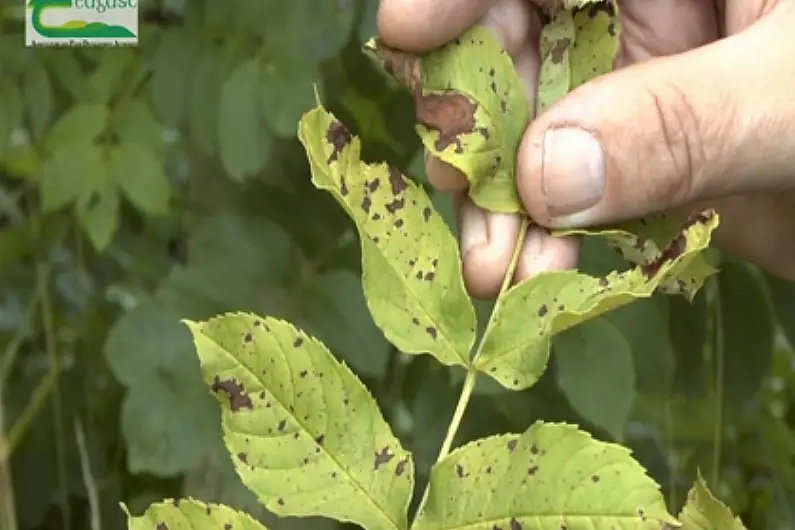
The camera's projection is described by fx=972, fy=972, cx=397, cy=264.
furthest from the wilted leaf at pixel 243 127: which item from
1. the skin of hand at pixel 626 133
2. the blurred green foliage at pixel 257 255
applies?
the skin of hand at pixel 626 133

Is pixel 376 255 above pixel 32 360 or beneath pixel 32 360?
above

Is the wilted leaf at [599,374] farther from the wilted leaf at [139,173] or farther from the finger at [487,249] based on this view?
the wilted leaf at [139,173]

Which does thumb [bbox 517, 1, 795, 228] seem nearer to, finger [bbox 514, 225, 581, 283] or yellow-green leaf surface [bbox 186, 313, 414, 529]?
finger [bbox 514, 225, 581, 283]

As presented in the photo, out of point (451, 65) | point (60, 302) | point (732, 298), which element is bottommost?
point (732, 298)

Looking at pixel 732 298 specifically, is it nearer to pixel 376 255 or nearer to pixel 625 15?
pixel 625 15

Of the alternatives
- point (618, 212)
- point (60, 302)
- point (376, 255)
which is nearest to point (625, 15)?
point (618, 212)

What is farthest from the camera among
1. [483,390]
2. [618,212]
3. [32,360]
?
[32,360]
